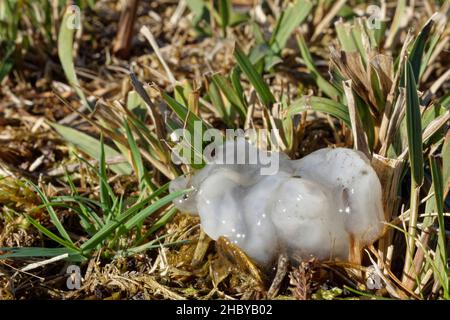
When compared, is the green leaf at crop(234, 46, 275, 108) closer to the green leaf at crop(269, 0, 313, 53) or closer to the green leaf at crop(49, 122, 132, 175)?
the green leaf at crop(269, 0, 313, 53)

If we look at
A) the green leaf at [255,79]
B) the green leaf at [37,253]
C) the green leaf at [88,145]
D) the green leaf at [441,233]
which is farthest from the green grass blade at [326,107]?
the green leaf at [37,253]

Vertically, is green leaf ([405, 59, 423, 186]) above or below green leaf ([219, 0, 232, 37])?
below

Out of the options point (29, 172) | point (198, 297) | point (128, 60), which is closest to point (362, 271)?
point (198, 297)

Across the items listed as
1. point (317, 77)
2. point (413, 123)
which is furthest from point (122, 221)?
point (317, 77)

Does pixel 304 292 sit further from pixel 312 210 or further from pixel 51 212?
pixel 51 212

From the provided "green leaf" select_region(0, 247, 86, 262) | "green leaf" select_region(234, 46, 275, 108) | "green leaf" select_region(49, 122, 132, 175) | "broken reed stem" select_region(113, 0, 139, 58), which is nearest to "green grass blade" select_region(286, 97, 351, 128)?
"green leaf" select_region(234, 46, 275, 108)

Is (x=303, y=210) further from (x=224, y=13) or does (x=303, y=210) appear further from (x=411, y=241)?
(x=224, y=13)
